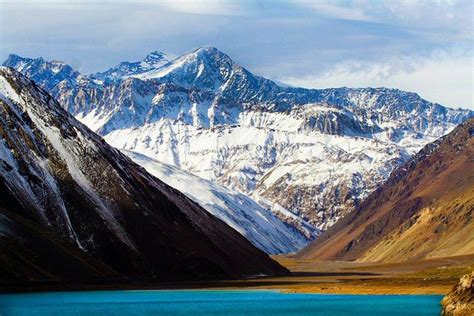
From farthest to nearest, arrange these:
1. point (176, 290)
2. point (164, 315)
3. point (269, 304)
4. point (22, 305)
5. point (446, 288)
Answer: point (176, 290), point (446, 288), point (269, 304), point (22, 305), point (164, 315)

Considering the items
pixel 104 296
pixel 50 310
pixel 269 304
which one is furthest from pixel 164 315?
pixel 104 296

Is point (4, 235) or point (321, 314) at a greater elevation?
point (4, 235)

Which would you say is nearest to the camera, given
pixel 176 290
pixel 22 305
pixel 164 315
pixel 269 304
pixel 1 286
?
pixel 164 315

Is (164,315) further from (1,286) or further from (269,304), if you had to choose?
(1,286)

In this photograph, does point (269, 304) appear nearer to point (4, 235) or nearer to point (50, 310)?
point (50, 310)

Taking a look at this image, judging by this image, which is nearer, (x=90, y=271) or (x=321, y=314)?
(x=321, y=314)

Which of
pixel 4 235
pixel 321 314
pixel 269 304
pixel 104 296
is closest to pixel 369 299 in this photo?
pixel 269 304
